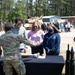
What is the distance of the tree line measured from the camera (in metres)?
76.7

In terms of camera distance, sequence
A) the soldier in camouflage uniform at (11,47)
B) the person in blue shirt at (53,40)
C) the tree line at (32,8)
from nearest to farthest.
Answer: the soldier in camouflage uniform at (11,47) < the person in blue shirt at (53,40) < the tree line at (32,8)

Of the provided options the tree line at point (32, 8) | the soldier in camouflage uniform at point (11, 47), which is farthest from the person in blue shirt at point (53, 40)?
the tree line at point (32, 8)

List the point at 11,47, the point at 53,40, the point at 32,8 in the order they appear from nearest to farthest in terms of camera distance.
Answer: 1. the point at 11,47
2. the point at 53,40
3. the point at 32,8

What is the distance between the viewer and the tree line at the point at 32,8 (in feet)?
252

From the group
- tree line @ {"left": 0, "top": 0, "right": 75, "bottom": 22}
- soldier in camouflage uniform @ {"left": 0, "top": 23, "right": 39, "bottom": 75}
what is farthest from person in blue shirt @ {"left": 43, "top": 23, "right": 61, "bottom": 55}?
tree line @ {"left": 0, "top": 0, "right": 75, "bottom": 22}

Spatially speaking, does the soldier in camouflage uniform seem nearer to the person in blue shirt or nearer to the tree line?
the person in blue shirt

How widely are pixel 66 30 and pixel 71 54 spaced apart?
1272 inches

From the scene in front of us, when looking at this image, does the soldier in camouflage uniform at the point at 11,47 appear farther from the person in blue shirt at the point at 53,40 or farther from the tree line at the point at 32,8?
the tree line at the point at 32,8

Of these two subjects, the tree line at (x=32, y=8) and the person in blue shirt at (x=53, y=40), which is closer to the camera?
the person in blue shirt at (x=53, y=40)

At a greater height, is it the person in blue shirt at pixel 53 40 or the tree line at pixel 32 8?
the person in blue shirt at pixel 53 40

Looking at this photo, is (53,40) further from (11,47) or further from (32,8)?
(32,8)

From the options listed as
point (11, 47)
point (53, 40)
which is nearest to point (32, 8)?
point (53, 40)

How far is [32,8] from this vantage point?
106 meters

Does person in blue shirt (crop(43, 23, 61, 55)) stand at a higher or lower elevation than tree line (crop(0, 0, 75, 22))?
higher
